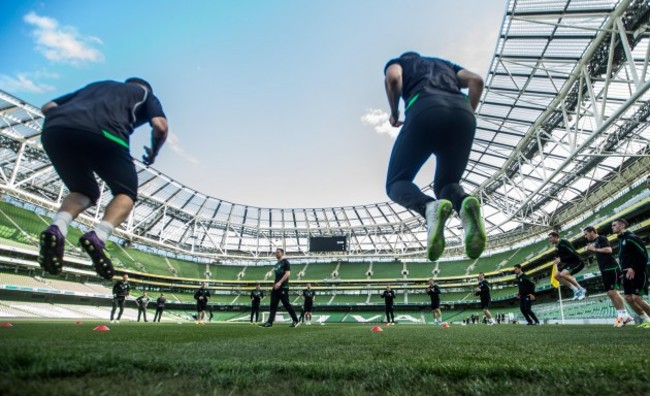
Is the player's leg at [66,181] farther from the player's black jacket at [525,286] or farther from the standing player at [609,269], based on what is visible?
the player's black jacket at [525,286]

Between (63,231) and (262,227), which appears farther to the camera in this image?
(262,227)

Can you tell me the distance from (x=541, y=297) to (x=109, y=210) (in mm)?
38641

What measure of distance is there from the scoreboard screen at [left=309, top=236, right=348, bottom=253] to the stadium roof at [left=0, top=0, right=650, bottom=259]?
1079 mm

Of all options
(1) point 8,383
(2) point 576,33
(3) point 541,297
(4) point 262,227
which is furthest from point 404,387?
(4) point 262,227

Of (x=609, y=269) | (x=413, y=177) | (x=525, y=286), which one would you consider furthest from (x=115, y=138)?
(x=525, y=286)

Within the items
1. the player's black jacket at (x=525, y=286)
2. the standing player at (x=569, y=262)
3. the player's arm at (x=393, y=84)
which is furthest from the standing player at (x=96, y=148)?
the player's black jacket at (x=525, y=286)

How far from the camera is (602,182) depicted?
27.5 metres

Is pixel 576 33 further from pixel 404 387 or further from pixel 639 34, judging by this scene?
pixel 404 387

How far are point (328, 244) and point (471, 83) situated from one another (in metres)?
41.2

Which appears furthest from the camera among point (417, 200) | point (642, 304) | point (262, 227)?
point (262, 227)

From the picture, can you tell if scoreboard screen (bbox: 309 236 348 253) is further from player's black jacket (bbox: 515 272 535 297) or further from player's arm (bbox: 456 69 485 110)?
player's arm (bbox: 456 69 485 110)

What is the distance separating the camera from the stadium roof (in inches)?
524

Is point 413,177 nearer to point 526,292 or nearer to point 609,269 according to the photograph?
point 609,269

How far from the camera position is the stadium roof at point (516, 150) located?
1332 centimetres
